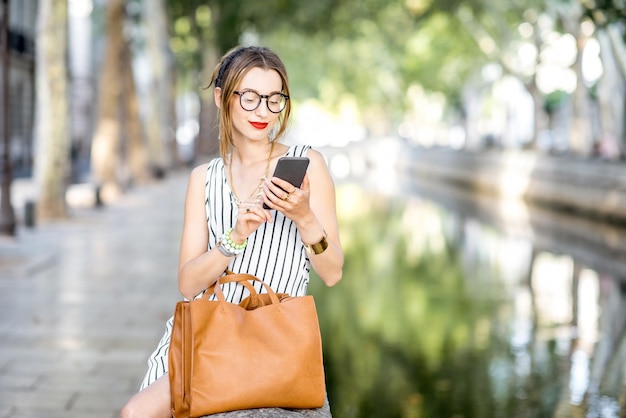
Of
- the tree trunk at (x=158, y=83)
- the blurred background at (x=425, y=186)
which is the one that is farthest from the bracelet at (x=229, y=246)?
the tree trunk at (x=158, y=83)

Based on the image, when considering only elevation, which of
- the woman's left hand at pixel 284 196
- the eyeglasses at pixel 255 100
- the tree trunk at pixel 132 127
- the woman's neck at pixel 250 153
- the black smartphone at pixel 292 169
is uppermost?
the tree trunk at pixel 132 127

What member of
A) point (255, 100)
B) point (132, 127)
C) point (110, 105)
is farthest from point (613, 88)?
point (255, 100)

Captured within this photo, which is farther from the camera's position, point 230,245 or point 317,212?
point 317,212

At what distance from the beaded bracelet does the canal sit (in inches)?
149

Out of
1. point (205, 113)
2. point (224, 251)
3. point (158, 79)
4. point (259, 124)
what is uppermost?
point (158, 79)

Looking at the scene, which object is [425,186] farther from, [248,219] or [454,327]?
[248,219]

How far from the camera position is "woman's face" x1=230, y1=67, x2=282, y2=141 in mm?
3648

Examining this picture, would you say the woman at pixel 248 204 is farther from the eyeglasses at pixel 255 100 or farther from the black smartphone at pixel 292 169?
the black smartphone at pixel 292 169

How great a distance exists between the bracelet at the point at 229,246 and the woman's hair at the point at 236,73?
385 millimetres

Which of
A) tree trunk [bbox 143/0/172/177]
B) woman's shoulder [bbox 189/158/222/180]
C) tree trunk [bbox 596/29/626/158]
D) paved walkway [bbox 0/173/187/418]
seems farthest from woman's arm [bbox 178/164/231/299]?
tree trunk [bbox 143/0/172/177]

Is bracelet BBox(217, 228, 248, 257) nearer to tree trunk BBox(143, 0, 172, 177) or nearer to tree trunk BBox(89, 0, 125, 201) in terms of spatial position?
tree trunk BBox(89, 0, 125, 201)

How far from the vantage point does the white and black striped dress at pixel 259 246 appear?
376 centimetres

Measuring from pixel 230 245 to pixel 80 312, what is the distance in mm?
6841

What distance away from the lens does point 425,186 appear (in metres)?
39.4
